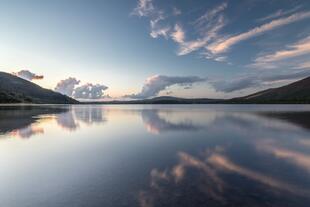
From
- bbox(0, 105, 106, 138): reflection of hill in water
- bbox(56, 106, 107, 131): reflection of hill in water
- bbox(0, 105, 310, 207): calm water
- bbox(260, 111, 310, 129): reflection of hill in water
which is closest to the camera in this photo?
bbox(0, 105, 310, 207): calm water

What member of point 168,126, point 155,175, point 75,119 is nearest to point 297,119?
point 168,126

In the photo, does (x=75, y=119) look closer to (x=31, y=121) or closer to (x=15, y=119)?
(x=31, y=121)

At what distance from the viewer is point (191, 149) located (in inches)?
751

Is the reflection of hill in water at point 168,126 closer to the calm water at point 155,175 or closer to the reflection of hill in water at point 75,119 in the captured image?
the calm water at point 155,175

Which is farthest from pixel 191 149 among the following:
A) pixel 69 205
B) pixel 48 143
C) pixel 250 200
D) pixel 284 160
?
pixel 48 143

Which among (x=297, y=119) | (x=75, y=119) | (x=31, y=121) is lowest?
(x=297, y=119)

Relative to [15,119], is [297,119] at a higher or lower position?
lower

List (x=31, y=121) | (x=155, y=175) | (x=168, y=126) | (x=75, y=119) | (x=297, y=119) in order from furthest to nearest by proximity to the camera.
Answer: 1. (x=75, y=119)
2. (x=297, y=119)
3. (x=31, y=121)
4. (x=168, y=126)
5. (x=155, y=175)

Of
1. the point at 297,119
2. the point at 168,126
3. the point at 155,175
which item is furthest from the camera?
the point at 297,119

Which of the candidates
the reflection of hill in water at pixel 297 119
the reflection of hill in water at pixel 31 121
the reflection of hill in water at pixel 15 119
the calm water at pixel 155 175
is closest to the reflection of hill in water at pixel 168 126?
the calm water at pixel 155 175

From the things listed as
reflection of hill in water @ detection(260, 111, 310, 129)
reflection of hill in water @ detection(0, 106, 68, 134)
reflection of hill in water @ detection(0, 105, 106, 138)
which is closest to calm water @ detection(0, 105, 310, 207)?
reflection of hill in water @ detection(0, 105, 106, 138)

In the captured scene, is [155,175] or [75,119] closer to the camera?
[155,175]

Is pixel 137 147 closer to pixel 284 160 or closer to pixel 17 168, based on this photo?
pixel 17 168

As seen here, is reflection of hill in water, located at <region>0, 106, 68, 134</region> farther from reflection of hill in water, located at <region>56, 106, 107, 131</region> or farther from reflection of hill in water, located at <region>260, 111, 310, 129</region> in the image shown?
reflection of hill in water, located at <region>260, 111, 310, 129</region>
